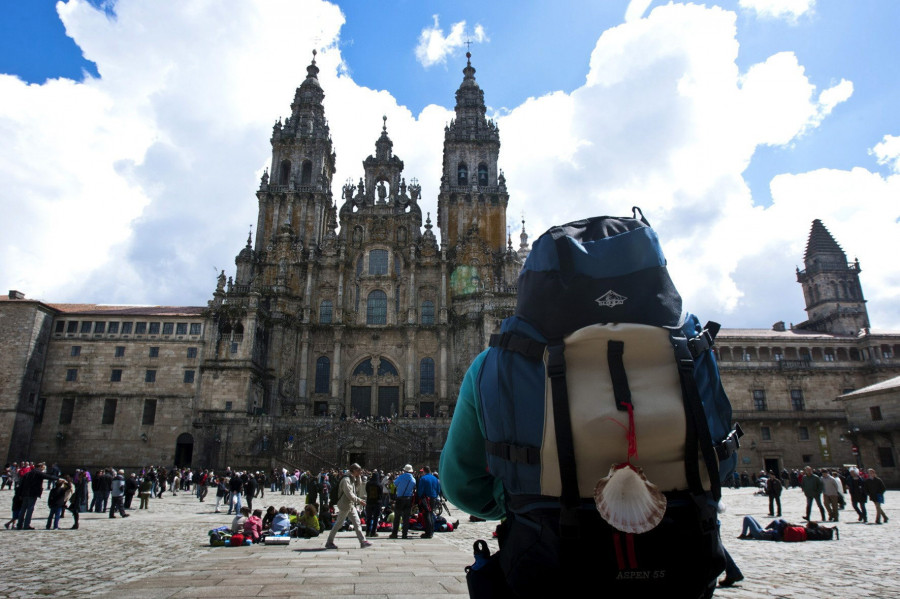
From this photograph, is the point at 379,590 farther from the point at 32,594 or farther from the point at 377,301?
the point at 377,301

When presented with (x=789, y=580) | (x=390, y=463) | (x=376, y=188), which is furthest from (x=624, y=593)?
(x=376, y=188)

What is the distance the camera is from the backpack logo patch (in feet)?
7.53

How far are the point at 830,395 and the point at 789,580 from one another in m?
45.7

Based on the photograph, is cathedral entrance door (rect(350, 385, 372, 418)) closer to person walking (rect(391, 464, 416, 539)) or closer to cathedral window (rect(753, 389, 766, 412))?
cathedral window (rect(753, 389, 766, 412))

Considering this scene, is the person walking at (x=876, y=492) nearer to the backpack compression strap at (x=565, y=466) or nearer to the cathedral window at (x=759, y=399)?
the backpack compression strap at (x=565, y=466)

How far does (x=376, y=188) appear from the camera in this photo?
51938mm

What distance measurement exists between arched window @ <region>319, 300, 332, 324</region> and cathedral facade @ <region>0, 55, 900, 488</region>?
229mm

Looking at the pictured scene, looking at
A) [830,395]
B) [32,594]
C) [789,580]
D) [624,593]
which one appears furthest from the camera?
[830,395]

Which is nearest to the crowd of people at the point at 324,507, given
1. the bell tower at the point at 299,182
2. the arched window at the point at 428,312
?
the arched window at the point at 428,312

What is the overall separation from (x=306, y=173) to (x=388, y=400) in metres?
21.0

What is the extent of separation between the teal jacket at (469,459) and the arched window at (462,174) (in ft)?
159

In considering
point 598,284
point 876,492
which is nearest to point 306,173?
point 876,492

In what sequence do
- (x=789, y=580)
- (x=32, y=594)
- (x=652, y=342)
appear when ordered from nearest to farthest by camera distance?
(x=652, y=342) → (x=32, y=594) → (x=789, y=580)

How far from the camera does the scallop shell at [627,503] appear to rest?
6.49 ft
